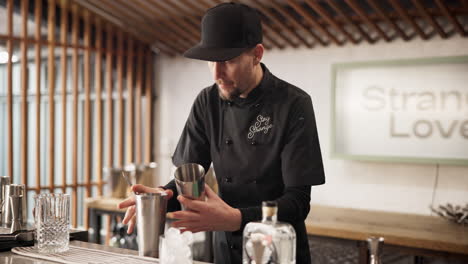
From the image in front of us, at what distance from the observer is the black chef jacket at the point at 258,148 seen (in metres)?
1.90

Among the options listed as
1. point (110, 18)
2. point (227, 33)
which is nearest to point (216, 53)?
point (227, 33)

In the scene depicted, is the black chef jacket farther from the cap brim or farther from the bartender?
the cap brim

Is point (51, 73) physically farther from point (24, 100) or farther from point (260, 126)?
point (260, 126)

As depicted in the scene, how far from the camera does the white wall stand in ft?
14.6

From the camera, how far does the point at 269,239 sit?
130cm

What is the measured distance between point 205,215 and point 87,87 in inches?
176

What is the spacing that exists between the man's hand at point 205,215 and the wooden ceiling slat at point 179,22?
12.1 ft

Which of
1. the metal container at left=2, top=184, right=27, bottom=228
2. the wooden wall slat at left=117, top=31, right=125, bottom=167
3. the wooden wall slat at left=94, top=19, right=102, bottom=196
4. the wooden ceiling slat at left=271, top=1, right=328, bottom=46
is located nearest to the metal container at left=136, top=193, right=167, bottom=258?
the metal container at left=2, top=184, right=27, bottom=228

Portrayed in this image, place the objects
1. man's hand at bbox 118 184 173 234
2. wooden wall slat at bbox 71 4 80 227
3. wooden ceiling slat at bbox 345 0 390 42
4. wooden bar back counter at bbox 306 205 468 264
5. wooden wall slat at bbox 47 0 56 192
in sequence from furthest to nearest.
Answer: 1. wooden wall slat at bbox 71 4 80 227
2. wooden wall slat at bbox 47 0 56 192
3. wooden ceiling slat at bbox 345 0 390 42
4. wooden bar back counter at bbox 306 205 468 264
5. man's hand at bbox 118 184 173 234

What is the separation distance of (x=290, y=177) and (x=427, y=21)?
3.02 meters

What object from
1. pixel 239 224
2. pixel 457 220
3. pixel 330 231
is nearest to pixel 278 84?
pixel 239 224

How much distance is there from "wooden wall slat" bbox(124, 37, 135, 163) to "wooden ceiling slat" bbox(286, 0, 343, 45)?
220 centimetres

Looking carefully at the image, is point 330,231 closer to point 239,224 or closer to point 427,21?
point 427,21

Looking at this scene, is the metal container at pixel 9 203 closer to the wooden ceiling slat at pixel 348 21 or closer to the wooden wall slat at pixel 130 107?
the wooden ceiling slat at pixel 348 21
